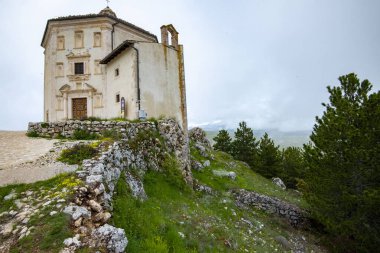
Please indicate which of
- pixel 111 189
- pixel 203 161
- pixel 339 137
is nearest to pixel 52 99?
pixel 203 161

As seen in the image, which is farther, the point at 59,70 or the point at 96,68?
the point at 59,70

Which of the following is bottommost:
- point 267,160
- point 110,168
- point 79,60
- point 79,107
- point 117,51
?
point 267,160

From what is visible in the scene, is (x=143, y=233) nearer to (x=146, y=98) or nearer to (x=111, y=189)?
(x=111, y=189)

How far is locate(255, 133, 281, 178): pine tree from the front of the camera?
39.9 metres

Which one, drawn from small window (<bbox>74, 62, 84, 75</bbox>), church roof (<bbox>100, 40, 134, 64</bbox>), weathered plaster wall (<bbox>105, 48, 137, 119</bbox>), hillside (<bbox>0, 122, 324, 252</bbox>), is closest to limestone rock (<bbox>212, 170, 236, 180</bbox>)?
hillside (<bbox>0, 122, 324, 252</bbox>)

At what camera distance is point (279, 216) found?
73.0 feet

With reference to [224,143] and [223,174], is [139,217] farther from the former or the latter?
[224,143]

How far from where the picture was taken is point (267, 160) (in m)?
40.8

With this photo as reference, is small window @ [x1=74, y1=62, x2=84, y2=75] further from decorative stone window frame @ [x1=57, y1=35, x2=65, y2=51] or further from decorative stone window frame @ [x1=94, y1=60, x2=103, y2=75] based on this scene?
decorative stone window frame @ [x1=57, y1=35, x2=65, y2=51]

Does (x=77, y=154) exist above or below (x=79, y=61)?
below

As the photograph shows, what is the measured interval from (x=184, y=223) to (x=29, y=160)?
7402 millimetres

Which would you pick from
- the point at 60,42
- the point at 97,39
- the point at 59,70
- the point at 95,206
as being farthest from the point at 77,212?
the point at 60,42

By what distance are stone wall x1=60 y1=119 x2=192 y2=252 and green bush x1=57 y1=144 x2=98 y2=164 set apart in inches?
27.3

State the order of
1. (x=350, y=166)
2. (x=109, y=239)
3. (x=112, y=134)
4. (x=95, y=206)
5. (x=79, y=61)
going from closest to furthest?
1. (x=109, y=239)
2. (x=95, y=206)
3. (x=112, y=134)
4. (x=350, y=166)
5. (x=79, y=61)
